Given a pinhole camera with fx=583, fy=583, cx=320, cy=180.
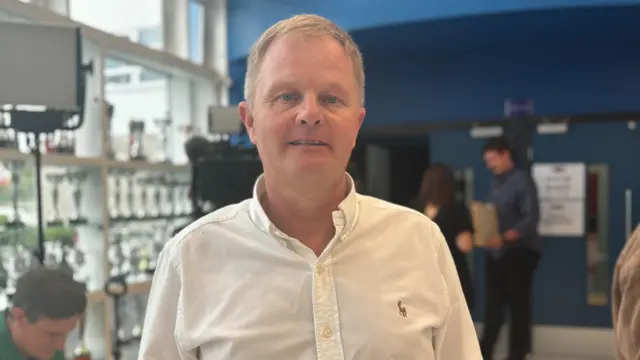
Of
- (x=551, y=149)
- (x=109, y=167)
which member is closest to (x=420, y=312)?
(x=109, y=167)

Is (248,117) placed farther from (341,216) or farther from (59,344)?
(59,344)

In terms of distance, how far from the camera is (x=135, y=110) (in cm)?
441

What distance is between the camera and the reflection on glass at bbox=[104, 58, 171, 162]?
154 inches

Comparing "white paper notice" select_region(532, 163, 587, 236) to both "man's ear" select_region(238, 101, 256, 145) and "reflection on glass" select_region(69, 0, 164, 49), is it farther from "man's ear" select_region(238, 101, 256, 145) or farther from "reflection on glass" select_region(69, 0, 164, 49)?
"man's ear" select_region(238, 101, 256, 145)

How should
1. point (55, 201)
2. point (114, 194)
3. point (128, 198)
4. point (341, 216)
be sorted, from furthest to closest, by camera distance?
point (128, 198)
point (114, 194)
point (55, 201)
point (341, 216)

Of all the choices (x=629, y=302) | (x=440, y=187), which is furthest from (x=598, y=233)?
(x=629, y=302)

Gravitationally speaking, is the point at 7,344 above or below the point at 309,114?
below

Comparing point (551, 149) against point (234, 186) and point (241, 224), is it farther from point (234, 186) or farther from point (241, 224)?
point (241, 224)

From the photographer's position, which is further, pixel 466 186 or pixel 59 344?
pixel 466 186

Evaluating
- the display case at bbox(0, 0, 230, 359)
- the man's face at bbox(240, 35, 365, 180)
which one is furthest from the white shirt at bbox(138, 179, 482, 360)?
the display case at bbox(0, 0, 230, 359)

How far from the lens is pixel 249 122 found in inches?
42.5

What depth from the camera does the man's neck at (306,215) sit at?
106 centimetres

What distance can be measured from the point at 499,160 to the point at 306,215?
322 centimetres

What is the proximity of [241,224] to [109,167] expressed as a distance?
2.76m
